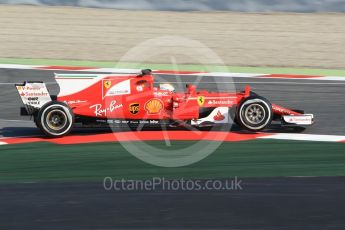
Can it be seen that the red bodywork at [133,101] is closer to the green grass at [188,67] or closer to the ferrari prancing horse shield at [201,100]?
the ferrari prancing horse shield at [201,100]

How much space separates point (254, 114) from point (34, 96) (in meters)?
3.35

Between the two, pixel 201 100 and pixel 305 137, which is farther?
pixel 201 100

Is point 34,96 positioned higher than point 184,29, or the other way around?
point 184,29

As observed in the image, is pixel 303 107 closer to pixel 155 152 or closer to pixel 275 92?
pixel 275 92

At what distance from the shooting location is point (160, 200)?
7844 millimetres

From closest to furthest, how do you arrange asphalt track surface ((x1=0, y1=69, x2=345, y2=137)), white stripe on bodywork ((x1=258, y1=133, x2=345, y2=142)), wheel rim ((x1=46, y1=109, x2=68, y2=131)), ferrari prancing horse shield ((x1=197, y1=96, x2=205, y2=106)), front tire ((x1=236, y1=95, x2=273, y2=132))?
white stripe on bodywork ((x1=258, y1=133, x2=345, y2=142)) → wheel rim ((x1=46, y1=109, x2=68, y2=131)) → front tire ((x1=236, y1=95, x2=273, y2=132)) → ferrari prancing horse shield ((x1=197, y1=96, x2=205, y2=106)) → asphalt track surface ((x1=0, y1=69, x2=345, y2=137))

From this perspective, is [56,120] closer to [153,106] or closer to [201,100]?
[153,106]

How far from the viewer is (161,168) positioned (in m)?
9.94

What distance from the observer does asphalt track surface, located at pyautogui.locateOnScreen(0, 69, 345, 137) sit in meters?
13.1

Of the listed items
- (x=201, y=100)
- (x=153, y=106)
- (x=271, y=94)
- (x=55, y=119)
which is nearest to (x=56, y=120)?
(x=55, y=119)

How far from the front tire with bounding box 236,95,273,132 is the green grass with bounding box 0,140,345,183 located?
0.51 meters

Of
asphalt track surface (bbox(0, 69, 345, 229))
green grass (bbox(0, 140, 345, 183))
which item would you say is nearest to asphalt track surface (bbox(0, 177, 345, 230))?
asphalt track surface (bbox(0, 69, 345, 229))

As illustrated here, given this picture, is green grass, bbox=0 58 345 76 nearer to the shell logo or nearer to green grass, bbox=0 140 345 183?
the shell logo

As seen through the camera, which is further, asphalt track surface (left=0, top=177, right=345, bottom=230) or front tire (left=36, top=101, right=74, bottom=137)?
front tire (left=36, top=101, right=74, bottom=137)
